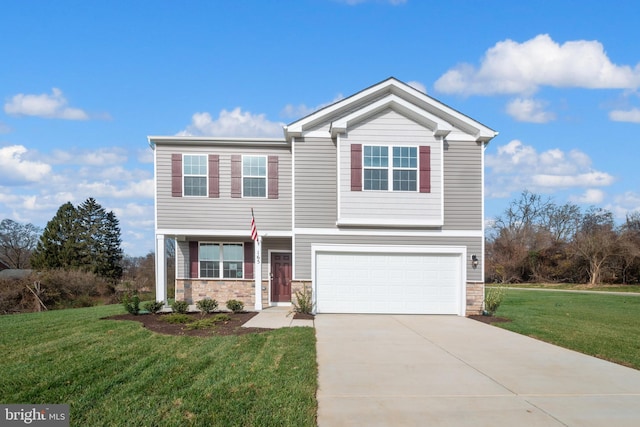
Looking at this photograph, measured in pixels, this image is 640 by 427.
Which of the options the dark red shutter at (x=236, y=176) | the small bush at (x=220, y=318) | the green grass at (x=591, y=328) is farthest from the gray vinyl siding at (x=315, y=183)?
the green grass at (x=591, y=328)

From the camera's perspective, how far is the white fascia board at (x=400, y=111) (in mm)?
15023

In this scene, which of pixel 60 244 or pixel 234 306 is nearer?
pixel 234 306

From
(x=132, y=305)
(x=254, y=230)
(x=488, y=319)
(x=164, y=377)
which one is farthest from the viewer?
(x=254, y=230)

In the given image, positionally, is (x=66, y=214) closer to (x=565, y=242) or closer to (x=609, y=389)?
(x=565, y=242)

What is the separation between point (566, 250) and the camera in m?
38.3

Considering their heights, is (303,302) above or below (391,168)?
below

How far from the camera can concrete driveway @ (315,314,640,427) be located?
5.67m

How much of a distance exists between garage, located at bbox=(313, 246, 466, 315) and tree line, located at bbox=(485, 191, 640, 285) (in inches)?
964

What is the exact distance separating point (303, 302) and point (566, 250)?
30250 mm

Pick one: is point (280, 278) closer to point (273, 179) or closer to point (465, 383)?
point (273, 179)

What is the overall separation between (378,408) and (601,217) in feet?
155

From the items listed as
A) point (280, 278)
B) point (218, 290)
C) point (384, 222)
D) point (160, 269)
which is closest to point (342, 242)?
point (384, 222)

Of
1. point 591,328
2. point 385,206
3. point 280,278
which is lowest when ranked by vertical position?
point 591,328

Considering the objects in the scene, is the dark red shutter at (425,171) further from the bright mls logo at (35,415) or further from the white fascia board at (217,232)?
the bright mls logo at (35,415)
